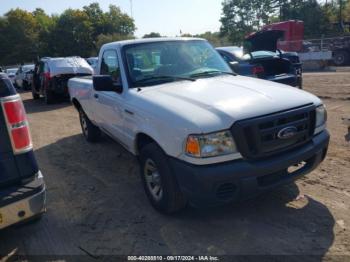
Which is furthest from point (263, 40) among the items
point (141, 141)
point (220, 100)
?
point (220, 100)

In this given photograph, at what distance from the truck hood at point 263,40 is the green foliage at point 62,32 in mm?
45293

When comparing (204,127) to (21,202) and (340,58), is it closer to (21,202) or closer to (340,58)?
(21,202)

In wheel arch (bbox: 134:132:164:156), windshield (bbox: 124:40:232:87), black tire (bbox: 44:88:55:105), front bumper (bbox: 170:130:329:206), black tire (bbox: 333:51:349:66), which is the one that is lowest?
black tire (bbox: 333:51:349:66)

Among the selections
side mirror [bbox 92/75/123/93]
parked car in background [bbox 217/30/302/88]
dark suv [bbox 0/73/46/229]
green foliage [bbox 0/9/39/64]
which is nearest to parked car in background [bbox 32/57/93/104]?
parked car in background [bbox 217/30/302/88]

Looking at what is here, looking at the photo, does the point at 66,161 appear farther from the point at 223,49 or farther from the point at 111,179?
the point at 223,49

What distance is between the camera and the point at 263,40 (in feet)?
35.9

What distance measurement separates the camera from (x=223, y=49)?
34.0 ft

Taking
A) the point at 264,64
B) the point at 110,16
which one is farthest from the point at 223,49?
the point at 110,16

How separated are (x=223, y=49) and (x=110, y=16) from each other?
61.2 metres

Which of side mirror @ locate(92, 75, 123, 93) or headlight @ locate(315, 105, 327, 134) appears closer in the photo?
headlight @ locate(315, 105, 327, 134)

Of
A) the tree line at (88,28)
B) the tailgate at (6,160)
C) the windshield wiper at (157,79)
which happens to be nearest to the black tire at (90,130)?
the windshield wiper at (157,79)

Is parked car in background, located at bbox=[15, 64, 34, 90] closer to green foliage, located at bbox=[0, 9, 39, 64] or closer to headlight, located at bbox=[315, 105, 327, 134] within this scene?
headlight, located at bbox=[315, 105, 327, 134]

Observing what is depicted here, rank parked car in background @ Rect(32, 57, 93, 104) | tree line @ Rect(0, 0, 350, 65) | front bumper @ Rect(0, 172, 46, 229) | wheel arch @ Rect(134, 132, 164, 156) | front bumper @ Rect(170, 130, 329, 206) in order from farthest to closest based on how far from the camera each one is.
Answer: tree line @ Rect(0, 0, 350, 65) < parked car in background @ Rect(32, 57, 93, 104) < wheel arch @ Rect(134, 132, 164, 156) < front bumper @ Rect(170, 130, 329, 206) < front bumper @ Rect(0, 172, 46, 229)

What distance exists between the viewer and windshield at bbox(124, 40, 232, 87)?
4.63 metres
